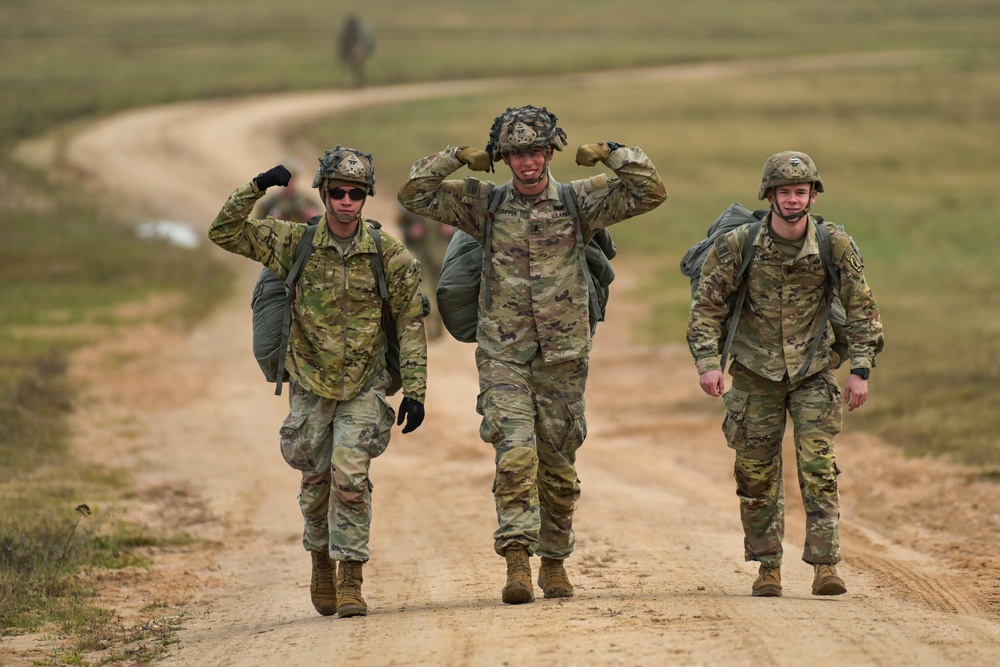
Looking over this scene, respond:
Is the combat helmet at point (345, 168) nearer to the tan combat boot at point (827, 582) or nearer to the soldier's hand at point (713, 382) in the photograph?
the soldier's hand at point (713, 382)

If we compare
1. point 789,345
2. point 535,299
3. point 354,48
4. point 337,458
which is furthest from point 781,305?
point 354,48

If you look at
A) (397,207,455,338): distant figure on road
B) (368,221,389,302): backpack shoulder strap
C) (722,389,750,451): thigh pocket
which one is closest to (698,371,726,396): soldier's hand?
(722,389,750,451): thigh pocket

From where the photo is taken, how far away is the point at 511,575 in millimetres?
7633

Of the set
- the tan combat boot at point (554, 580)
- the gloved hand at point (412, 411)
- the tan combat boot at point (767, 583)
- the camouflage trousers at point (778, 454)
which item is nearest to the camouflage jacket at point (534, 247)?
the gloved hand at point (412, 411)

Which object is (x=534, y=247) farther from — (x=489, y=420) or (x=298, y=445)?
(x=298, y=445)

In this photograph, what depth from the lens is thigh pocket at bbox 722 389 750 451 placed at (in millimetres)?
8125

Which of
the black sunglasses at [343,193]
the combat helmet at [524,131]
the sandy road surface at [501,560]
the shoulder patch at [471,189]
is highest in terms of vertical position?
the combat helmet at [524,131]

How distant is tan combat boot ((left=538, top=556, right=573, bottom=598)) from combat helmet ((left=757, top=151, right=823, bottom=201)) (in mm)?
2236

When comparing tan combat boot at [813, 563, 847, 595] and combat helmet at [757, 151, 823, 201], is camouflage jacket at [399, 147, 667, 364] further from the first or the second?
tan combat boot at [813, 563, 847, 595]

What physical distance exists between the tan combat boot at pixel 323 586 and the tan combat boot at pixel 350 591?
123 millimetres

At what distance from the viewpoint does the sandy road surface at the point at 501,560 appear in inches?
264

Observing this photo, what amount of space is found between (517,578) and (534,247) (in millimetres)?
1712

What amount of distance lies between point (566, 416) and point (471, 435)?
240 inches

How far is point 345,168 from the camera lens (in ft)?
25.0
